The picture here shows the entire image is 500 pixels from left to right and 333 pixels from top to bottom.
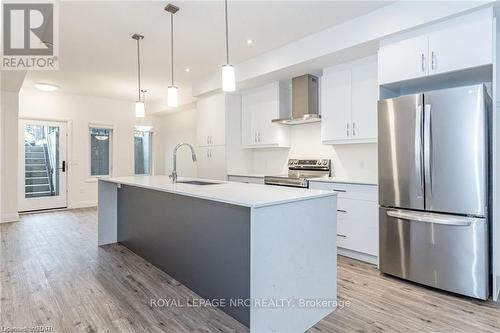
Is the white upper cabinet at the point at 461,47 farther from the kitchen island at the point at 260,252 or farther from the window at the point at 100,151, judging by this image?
the window at the point at 100,151

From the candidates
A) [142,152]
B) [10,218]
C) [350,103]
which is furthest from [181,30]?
[142,152]

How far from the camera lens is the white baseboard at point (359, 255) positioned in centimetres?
330

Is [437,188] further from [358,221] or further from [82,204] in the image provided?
[82,204]

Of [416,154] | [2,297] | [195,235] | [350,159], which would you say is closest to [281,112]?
[350,159]

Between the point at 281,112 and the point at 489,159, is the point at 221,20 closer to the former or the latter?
the point at 281,112

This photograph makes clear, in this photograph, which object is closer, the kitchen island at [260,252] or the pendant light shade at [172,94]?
the kitchen island at [260,252]

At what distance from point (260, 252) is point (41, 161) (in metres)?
6.70

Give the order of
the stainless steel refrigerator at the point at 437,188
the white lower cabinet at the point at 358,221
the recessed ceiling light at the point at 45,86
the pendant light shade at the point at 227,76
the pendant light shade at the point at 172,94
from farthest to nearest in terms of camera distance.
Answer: the recessed ceiling light at the point at 45,86
the white lower cabinet at the point at 358,221
the pendant light shade at the point at 172,94
the pendant light shade at the point at 227,76
the stainless steel refrigerator at the point at 437,188

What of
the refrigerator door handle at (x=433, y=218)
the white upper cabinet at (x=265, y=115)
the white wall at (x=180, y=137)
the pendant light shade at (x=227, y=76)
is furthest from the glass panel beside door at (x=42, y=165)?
the refrigerator door handle at (x=433, y=218)

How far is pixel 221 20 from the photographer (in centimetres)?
324

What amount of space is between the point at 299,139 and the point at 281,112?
0.53m

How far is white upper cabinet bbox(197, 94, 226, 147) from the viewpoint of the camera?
521cm

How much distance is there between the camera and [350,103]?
3672mm

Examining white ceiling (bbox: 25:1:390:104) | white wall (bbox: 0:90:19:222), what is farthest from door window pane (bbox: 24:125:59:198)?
white ceiling (bbox: 25:1:390:104)
